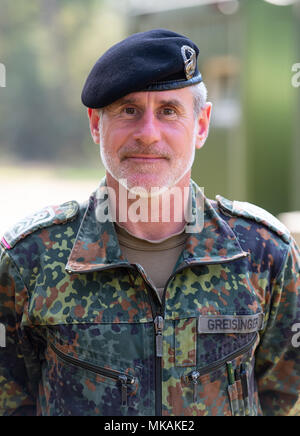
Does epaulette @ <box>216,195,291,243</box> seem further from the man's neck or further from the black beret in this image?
the black beret

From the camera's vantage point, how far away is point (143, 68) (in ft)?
6.42

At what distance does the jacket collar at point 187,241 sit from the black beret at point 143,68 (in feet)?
1.10

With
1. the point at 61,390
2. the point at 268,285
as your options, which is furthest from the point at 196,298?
the point at 61,390

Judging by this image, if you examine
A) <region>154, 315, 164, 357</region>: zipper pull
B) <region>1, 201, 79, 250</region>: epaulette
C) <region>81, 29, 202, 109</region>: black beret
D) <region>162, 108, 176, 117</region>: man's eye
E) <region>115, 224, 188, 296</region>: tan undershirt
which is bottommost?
<region>154, 315, 164, 357</region>: zipper pull

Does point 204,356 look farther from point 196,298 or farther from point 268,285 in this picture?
point 268,285

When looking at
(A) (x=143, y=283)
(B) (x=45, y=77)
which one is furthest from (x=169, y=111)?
(B) (x=45, y=77)

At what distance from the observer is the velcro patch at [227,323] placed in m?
2.00

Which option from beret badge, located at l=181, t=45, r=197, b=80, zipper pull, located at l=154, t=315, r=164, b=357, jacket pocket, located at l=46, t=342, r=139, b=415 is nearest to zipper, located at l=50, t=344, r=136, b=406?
jacket pocket, located at l=46, t=342, r=139, b=415

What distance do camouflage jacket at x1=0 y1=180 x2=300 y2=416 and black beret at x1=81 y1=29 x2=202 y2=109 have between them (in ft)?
1.32

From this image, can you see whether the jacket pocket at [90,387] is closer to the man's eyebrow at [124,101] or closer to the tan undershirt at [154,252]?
the tan undershirt at [154,252]

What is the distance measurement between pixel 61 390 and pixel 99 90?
3.34 feet

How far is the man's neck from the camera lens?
82.0 inches

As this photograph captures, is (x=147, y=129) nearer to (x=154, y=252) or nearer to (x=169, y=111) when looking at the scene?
(x=169, y=111)

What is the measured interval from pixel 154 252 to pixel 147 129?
0.43 meters
